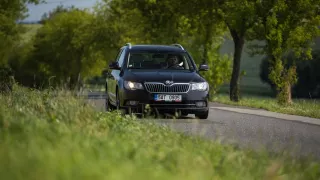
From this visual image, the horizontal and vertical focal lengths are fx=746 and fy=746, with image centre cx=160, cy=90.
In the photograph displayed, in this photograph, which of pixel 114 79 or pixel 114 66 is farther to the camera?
pixel 114 79

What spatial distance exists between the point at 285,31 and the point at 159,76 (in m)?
Answer: 14.3

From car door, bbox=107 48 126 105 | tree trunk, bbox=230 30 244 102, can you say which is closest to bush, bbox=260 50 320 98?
tree trunk, bbox=230 30 244 102

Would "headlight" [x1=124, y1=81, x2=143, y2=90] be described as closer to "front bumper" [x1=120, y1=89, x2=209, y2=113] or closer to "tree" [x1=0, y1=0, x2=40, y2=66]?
"front bumper" [x1=120, y1=89, x2=209, y2=113]

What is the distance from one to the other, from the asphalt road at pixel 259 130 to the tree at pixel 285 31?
7.92 meters

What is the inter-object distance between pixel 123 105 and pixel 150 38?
88.6 feet

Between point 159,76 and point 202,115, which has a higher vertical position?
point 159,76

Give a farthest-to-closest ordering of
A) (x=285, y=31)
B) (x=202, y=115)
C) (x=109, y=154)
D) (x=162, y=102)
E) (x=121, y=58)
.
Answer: (x=285, y=31) → (x=121, y=58) → (x=202, y=115) → (x=162, y=102) → (x=109, y=154)

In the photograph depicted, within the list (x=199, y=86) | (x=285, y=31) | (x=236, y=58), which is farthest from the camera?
(x=236, y=58)

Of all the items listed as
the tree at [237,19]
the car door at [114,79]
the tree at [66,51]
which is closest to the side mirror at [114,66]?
the car door at [114,79]

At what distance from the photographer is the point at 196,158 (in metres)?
8.06

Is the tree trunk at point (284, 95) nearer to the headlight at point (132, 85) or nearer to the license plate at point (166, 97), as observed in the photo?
the license plate at point (166, 97)

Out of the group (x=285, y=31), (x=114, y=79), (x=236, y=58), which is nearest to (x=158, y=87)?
(x=114, y=79)

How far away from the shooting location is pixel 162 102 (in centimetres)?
1639

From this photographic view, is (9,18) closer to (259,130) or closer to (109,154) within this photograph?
(259,130)
